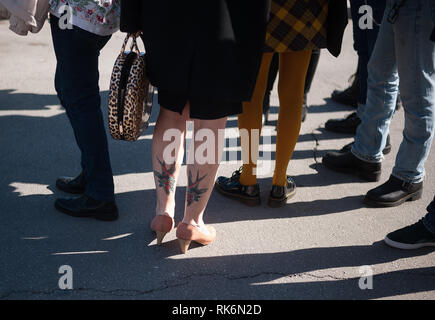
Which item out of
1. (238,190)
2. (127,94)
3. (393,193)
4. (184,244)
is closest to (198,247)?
(184,244)

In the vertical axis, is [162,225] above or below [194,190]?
below

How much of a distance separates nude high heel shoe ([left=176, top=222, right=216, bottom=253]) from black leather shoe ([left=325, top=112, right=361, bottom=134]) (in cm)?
179

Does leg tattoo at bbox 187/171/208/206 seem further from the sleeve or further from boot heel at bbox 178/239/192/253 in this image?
the sleeve

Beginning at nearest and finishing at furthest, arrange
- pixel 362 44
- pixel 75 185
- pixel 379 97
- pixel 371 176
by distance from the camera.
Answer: pixel 75 185, pixel 379 97, pixel 371 176, pixel 362 44

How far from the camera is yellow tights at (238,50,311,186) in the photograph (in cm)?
232

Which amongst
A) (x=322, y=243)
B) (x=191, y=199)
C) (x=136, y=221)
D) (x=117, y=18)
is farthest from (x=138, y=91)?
(x=322, y=243)

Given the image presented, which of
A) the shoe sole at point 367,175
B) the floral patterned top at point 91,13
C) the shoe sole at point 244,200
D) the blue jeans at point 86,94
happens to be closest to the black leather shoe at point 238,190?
the shoe sole at point 244,200

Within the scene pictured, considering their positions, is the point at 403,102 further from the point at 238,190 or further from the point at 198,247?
the point at 198,247

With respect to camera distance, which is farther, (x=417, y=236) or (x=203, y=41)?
A: (x=417, y=236)

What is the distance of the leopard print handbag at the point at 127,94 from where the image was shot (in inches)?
74.9

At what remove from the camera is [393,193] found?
2646 millimetres

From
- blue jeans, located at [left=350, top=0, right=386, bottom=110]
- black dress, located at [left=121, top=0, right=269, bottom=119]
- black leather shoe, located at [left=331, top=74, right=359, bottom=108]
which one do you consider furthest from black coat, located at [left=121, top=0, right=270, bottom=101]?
black leather shoe, located at [left=331, top=74, right=359, bottom=108]

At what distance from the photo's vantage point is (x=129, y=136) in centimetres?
199

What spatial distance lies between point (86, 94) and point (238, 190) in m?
1.01
